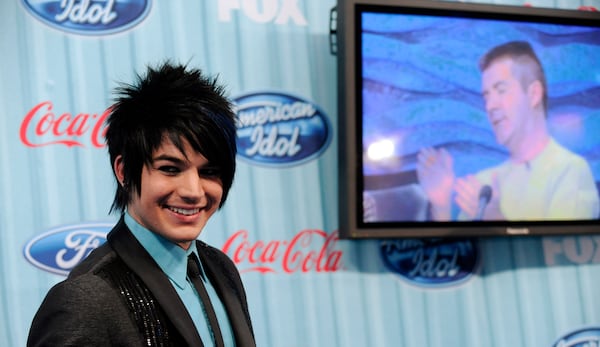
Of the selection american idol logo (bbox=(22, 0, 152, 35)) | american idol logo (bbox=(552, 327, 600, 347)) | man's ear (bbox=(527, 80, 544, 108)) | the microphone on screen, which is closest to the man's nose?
american idol logo (bbox=(22, 0, 152, 35))

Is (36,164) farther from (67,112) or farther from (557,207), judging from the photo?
(557,207)

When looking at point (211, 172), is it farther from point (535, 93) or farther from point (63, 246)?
point (535, 93)

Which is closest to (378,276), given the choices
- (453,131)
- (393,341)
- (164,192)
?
(393,341)

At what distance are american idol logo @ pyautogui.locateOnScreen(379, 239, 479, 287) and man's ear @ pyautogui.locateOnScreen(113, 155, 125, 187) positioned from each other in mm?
1661

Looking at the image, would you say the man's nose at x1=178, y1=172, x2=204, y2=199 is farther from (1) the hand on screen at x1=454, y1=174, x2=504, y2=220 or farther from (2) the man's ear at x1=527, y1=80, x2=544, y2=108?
(2) the man's ear at x1=527, y1=80, x2=544, y2=108

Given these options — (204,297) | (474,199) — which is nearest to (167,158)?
(204,297)

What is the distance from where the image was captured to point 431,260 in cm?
294

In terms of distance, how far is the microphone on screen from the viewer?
286cm

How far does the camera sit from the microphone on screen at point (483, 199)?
286 centimetres

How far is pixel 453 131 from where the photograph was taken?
2.86m

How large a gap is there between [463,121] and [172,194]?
1.75 m

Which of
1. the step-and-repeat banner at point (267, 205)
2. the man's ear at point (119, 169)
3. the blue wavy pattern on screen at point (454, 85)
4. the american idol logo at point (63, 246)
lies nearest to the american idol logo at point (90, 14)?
the step-and-repeat banner at point (267, 205)

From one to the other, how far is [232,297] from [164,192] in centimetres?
28

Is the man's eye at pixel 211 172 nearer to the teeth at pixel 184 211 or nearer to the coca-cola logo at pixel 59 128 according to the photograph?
the teeth at pixel 184 211
